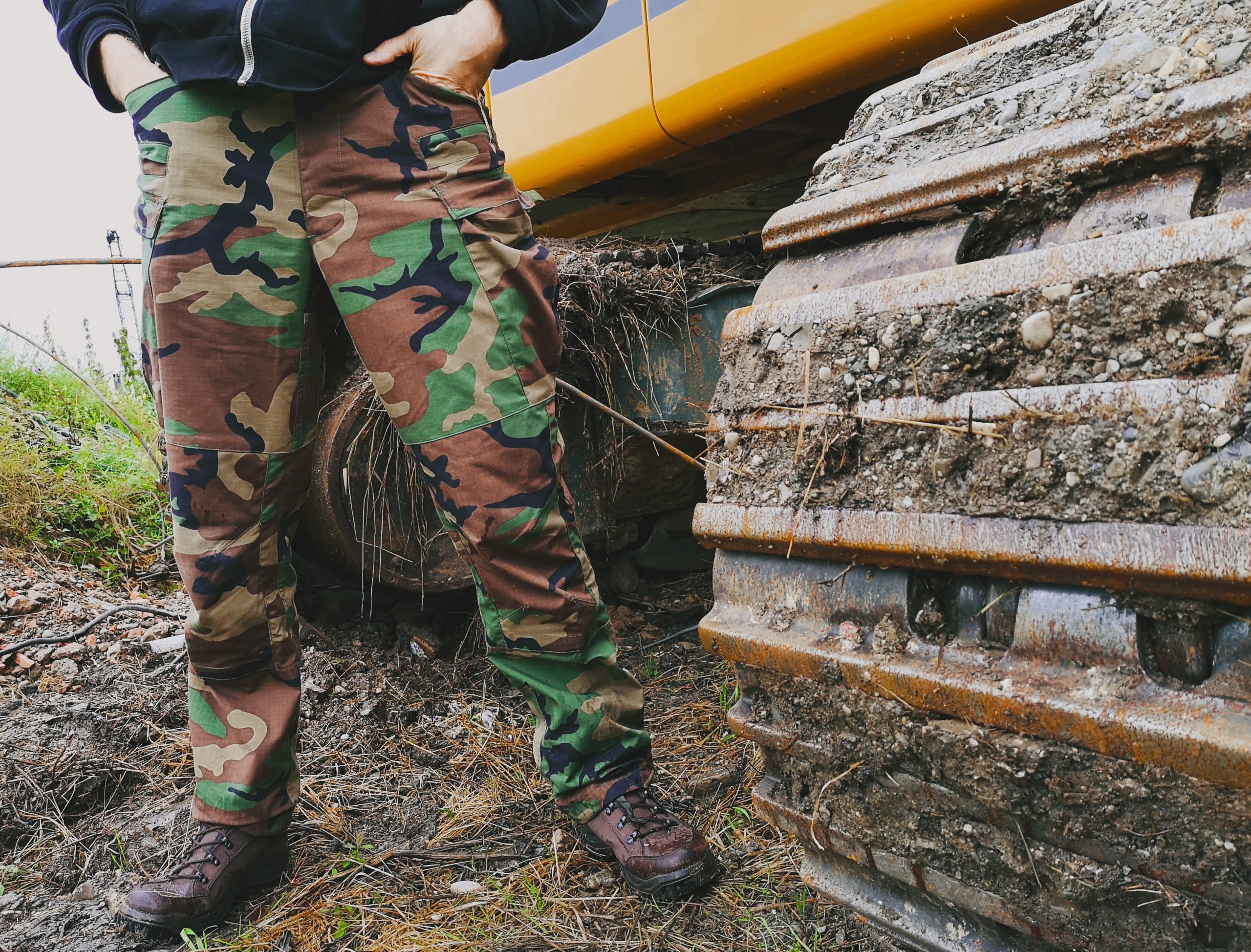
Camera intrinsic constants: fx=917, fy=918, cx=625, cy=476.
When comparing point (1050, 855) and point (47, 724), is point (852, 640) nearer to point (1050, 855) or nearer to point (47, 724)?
point (1050, 855)

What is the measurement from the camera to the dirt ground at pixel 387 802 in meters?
1.56

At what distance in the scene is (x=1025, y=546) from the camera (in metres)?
0.82

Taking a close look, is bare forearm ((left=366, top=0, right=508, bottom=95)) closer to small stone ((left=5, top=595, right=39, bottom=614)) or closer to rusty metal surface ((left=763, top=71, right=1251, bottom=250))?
rusty metal surface ((left=763, top=71, right=1251, bottom=250))

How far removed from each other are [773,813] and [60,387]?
19.0 ft

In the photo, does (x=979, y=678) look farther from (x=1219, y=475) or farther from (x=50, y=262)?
(x=50, y=262)

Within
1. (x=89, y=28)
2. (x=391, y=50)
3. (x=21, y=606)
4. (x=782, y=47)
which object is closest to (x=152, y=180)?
(x=89, y=28)

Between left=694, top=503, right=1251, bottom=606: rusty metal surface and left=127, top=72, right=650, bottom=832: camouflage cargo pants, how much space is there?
0.64 meters

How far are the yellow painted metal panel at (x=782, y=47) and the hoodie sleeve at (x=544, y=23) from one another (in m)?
0.31

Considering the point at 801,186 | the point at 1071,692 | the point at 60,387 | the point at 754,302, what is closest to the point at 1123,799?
the point at 1071,692

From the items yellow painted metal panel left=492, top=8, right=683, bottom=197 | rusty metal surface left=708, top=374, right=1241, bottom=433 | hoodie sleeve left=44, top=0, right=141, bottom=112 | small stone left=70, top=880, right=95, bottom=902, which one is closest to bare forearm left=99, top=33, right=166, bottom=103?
hoodie sleeve left=44, top=0, right=141, bottom=112

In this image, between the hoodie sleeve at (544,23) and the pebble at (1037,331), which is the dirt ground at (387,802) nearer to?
the pebble at (1037,331)

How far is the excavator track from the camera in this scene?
758 mm

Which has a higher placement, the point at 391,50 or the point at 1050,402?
the point at 391,50

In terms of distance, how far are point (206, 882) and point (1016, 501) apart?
155 cm
